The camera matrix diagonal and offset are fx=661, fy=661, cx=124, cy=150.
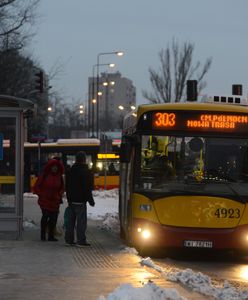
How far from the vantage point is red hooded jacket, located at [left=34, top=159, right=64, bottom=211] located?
13516 millimetres

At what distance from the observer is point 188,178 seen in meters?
12.4

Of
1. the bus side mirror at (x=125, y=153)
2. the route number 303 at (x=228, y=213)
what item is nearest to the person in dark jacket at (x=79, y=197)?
the bus side mirror at (x=125, y=153)

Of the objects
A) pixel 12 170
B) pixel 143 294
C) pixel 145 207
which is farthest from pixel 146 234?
pixel 143 294

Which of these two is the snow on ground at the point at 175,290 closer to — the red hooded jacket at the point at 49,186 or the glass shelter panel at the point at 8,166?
the red hooded jacket at the point at 49,186

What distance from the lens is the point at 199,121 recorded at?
41.5 ft

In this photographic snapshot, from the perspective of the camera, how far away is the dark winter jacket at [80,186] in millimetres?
13062

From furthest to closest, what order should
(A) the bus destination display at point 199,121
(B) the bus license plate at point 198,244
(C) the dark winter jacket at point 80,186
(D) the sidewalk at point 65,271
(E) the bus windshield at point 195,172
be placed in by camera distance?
(C) the dark winter jacket at point 80,186, (A) the bus destination display at point 199,121, (E) the bus windshield at point 195,172, (B) the bus license plate at point 198,244, (D) the sidewalk at point 65,271

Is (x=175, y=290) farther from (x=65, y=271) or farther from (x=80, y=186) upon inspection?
(x=80, y=186)

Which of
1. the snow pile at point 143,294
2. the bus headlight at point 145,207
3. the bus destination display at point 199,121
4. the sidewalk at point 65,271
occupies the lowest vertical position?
the sidewalk at point 65,271

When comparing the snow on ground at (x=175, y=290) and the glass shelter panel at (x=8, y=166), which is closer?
the snow on ground at (x=175, y=290)

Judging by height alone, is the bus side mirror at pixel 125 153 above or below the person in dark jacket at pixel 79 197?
above

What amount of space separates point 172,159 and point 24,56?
1296 inches

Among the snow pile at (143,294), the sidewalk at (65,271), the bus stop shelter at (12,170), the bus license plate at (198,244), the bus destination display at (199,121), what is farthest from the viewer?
the bus stop shelter at (12,170)

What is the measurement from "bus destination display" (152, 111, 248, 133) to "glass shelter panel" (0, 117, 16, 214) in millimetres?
3045
